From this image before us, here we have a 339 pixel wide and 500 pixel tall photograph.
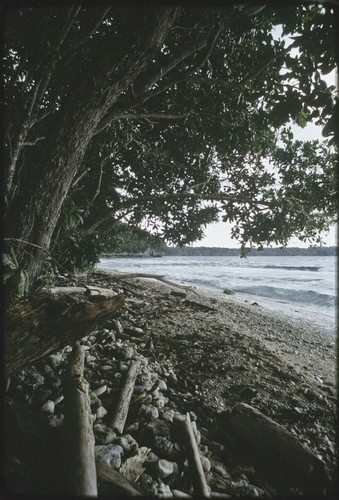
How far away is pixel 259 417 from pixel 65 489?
2183 mm

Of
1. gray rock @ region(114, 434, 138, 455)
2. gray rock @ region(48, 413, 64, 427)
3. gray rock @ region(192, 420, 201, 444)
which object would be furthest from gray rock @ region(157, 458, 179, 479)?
gray rock @ region(48, 413, 64, 427)

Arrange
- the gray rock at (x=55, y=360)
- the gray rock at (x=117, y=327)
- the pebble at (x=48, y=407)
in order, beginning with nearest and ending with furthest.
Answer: the pebble at (x=48, y=407) → the gray rock at (x=55, y=360) → the gray rock at (x=117, y=327)

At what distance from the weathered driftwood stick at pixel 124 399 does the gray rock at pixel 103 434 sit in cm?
8

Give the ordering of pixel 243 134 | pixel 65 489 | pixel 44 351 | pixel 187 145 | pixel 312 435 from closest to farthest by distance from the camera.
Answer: pixel 65 489
pixel 44 351
pixel 312 435
pixel 243 134
pixel 187 145

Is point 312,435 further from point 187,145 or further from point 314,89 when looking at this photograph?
point 187,145

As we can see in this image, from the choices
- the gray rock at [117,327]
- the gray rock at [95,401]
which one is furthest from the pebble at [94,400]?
the gray rock at [117,327]

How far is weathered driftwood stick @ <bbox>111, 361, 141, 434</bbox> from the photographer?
2.79 m

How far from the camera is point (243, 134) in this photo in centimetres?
632

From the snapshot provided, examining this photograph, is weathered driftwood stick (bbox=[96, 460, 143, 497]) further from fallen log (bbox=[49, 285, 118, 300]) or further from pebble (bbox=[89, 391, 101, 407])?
fallen log (bbox=[49, 285, 118, 300])

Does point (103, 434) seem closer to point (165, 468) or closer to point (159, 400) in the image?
point (165, 468)

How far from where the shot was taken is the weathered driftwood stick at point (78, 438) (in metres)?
1.87

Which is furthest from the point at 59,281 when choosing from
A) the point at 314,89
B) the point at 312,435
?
the point at 314,89

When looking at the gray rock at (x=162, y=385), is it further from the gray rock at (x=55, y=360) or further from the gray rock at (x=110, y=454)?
the gray rock at (x=55, y=360)

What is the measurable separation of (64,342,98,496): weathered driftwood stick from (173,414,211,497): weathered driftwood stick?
3.11 feet
